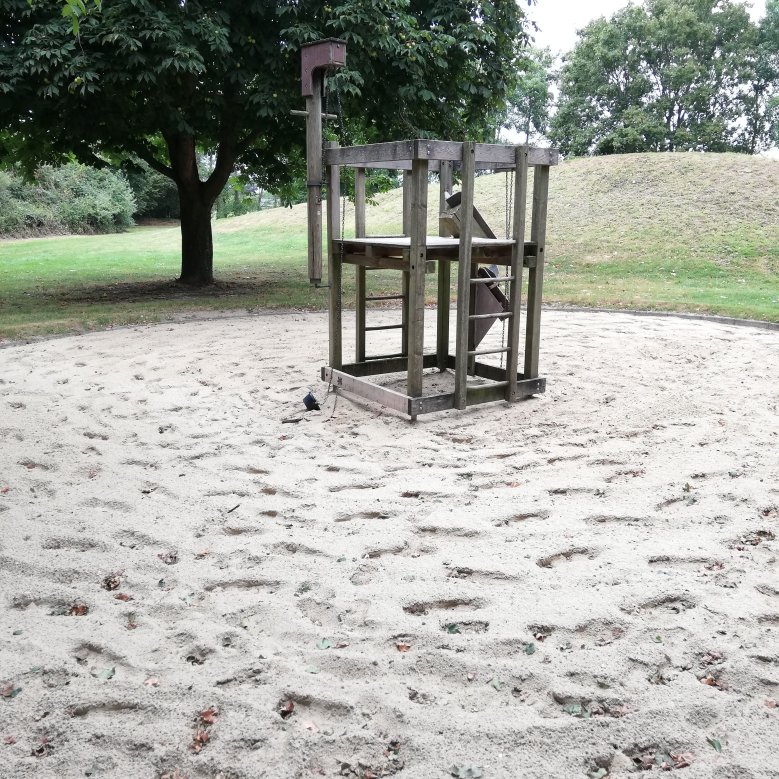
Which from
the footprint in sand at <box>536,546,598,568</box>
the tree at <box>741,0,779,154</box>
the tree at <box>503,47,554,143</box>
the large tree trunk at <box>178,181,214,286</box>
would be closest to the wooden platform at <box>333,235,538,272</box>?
the footprint in sand at <box>536,546,598,568</box>

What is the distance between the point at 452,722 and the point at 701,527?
185 cm

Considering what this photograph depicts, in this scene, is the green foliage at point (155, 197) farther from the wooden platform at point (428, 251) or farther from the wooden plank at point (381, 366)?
the wooden platform at point (428, 251)

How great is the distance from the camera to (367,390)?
229 inches

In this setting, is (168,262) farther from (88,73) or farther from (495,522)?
(495,522)

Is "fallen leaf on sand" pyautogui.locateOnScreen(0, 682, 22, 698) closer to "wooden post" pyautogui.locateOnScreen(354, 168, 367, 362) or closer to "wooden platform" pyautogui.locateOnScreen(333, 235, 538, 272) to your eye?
"wooden platform" pyautogui.locateOnScreen(333, 235, 538, 272)

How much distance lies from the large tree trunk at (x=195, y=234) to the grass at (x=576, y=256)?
36 centimetres

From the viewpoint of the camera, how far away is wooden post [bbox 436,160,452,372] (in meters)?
6.19

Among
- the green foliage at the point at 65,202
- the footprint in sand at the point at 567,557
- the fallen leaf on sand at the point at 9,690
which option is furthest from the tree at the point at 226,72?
the green foliage at the point at 65,202

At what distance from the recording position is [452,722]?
7.64 feet

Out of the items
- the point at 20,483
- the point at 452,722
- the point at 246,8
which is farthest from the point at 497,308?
the point at 246,8

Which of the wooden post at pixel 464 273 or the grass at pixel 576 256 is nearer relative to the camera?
the wooden post at pixel 464 273

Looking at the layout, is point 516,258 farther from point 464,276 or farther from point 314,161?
point 314,161

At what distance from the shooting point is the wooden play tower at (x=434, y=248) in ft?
17.0

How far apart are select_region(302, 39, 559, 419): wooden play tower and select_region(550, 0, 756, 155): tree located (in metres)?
36.3
